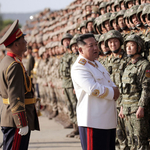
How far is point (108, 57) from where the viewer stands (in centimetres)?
578

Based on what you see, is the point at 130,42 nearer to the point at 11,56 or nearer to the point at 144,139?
the point at 144,139

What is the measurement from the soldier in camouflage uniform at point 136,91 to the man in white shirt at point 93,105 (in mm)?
1442

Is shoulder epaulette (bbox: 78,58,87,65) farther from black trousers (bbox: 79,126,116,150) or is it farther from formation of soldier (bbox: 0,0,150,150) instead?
formation of soldier (bbox: 0,0,150,150)

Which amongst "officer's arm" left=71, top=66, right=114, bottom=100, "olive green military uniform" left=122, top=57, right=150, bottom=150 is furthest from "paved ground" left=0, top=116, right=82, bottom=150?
"officer's arm" left=71, top=66, right=114, bottom=100

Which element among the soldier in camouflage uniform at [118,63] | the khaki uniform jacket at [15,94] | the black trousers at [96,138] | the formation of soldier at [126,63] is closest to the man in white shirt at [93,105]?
the black trousers at [96,138]

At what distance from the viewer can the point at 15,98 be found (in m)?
3.46

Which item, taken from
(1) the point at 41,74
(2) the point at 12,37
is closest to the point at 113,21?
(2) the point at 12,37

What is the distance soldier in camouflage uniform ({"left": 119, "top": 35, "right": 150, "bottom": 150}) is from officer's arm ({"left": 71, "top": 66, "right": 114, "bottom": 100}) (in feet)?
5.01

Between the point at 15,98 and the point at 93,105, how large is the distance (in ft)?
2.75

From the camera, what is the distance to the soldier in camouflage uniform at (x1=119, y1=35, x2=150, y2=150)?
15.8 ft

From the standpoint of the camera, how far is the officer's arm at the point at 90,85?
3.31m

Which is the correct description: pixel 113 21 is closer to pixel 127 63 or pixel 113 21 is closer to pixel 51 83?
pixel 127 63

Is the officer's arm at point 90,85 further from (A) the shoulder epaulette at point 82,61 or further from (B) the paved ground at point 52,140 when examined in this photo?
(B) the paved ground at point 52,140

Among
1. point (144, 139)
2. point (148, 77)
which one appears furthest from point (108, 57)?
point (144, 139)
